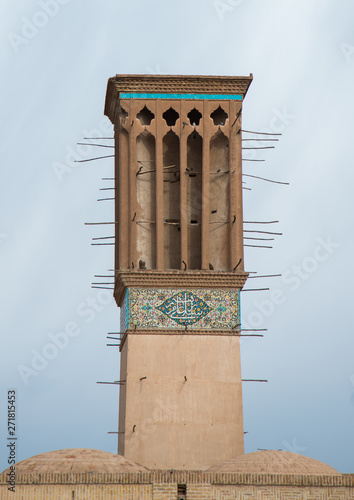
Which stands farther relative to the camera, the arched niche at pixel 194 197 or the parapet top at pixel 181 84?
the arched niche at pixel 194 197

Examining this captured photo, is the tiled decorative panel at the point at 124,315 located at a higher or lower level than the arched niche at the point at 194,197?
lower

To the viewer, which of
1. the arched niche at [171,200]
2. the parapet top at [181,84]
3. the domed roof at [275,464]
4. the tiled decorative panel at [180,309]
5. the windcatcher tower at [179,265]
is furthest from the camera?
the arched niche at [171,200]

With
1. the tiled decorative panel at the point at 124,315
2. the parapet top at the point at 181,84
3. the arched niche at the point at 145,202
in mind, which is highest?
the parapet top at the point at 181,84

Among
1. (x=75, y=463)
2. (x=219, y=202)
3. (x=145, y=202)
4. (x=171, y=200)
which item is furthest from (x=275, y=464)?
(x=171, y=200)

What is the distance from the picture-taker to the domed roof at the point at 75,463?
1680 cm

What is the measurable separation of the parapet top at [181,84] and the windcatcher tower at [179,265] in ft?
0.05

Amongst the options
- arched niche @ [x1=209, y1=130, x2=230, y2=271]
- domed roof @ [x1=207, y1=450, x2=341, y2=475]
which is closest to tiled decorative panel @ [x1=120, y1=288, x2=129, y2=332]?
arched niche @ [x1=209, y1=130, x2=230, y2=271]

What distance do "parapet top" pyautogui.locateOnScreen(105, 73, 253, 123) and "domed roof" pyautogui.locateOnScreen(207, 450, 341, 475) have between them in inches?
244

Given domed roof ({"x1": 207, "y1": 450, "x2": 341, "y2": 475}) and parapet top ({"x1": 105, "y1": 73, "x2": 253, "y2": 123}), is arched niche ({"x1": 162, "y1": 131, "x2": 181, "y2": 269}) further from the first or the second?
domed roof ({"x1": 207, "y1": 450, "x2": 341, "y2": 475})

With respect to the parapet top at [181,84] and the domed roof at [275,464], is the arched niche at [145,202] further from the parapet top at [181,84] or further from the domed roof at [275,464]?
the domed roof at [275,464]

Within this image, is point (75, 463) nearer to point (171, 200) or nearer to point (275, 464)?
point (275, 464)

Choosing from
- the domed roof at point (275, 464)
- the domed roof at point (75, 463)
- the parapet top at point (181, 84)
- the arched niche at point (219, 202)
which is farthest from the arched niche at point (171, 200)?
the domed roof at point (75, 463)

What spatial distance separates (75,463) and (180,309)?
12.6ft

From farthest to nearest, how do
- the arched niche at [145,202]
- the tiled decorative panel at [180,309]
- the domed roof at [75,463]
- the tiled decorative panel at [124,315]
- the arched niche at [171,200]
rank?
the arched niche at [171,200] → the arched niche at [145,202] → the tiled decorative panel at [124,315] → the tiled decorative panel at [180,309] → the domed roof at [75,463]
